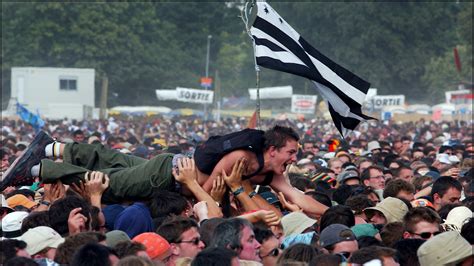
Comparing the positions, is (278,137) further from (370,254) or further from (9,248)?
(9,248)

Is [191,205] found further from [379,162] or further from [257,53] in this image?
[379,162]

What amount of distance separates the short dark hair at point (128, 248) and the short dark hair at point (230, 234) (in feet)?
1.53

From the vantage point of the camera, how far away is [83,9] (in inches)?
3169

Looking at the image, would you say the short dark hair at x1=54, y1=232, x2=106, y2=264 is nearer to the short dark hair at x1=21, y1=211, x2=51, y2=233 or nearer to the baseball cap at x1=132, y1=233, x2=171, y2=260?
the baseball cap at x1=132, y1=233, x2=171, y2=260

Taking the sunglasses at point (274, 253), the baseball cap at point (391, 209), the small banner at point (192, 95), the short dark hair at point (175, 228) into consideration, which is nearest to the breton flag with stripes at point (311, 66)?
the baseball cap at point (391, 209)

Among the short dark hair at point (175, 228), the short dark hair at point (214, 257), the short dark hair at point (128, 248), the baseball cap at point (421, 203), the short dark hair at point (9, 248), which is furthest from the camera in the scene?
the baseball cap at point (421, 203)

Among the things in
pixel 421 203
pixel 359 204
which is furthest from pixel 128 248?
pixel 421 203

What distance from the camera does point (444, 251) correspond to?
761 centimetres

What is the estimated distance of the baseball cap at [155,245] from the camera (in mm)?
7672

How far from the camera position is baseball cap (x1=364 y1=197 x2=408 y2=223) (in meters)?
10.1

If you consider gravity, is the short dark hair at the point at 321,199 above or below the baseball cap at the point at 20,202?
above

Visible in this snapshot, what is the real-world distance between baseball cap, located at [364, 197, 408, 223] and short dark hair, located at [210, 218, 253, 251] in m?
2.71

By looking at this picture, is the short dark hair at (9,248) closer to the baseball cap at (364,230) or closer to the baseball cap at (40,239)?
the baseball cap at (40,239)

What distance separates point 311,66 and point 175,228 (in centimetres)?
453
